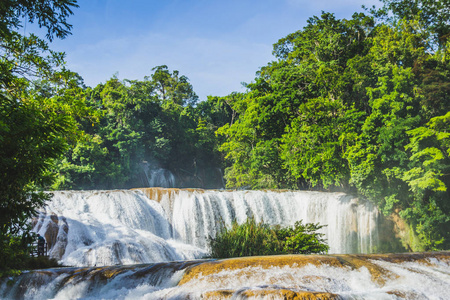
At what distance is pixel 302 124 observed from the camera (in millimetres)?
27156

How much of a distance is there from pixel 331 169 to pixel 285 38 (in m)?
21.7

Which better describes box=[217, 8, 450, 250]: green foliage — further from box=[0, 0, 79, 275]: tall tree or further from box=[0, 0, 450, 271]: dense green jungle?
box=[0, 0, 79, 275]: tall tree

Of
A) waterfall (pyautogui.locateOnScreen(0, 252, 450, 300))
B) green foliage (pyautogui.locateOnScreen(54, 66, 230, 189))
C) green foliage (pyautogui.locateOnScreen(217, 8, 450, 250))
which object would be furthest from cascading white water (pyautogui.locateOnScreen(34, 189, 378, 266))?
green foliage (pyautogui.locateOnScreen(54, 66, 230, 189))

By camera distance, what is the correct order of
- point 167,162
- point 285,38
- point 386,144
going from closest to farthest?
point 386,144
point 285,38
point 167,162

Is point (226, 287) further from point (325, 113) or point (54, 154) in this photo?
point (325, 113)

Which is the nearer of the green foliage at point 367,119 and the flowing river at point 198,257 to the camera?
the flowing river at point 198,257

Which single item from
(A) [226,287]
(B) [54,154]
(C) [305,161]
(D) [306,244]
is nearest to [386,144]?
(C) [305,161]

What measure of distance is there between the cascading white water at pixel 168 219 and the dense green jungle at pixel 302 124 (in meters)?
1.54

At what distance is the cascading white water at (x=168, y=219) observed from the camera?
14305 mm

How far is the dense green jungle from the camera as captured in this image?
7.84 m

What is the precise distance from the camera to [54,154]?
25.4 feet

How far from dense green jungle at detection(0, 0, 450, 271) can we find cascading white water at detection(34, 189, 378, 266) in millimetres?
1541

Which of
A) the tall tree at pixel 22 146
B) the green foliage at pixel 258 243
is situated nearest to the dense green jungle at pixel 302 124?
the tall tree at pixel 22 146

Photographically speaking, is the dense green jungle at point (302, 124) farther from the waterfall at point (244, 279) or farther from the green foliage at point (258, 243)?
the green foliage at point (258, 243)
